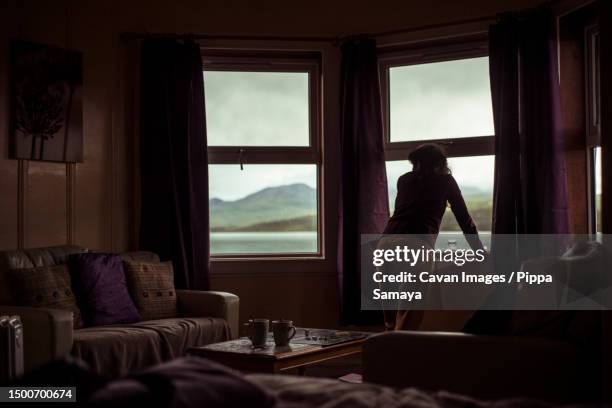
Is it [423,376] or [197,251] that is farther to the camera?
[197,251]

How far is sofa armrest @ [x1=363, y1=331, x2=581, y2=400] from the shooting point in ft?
6.98

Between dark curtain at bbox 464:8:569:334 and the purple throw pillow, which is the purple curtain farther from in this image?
the purple throw pillow

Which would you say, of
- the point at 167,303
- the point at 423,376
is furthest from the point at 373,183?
the point at 423,376

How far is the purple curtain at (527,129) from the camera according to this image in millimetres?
4184

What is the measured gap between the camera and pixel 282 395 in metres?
1.62

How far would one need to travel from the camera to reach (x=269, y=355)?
3021mm

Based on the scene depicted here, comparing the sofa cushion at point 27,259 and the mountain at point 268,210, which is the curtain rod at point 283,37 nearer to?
the mountain at point 268,210

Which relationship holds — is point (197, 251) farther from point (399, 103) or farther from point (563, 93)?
point (563, 93)

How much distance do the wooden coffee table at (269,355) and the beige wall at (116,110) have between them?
5.40 ft

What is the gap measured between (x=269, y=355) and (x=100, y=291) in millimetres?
1284

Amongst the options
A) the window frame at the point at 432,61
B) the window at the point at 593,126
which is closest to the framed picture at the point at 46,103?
the window frame at the point at 432,61

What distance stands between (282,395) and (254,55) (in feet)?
12.8

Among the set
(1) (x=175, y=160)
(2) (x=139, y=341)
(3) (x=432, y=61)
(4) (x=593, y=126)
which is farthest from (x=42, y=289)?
(4) (x=593, y=126)

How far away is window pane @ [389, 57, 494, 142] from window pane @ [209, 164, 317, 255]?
0.79 m
